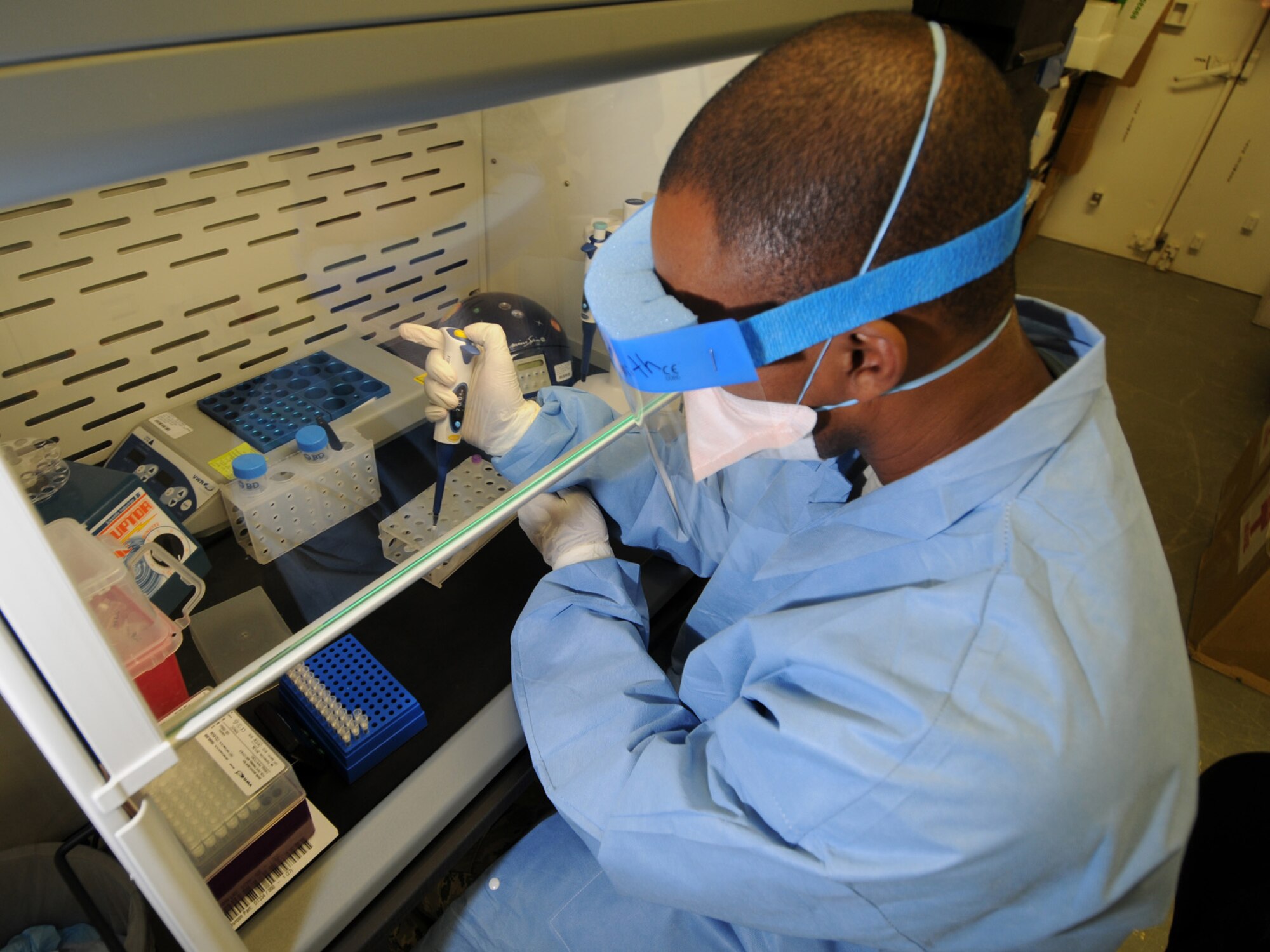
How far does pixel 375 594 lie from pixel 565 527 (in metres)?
0.42

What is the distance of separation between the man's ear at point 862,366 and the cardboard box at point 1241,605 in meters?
2.06

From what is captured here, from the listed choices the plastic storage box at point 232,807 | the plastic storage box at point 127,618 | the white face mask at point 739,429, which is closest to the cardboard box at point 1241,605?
the white face mask at point 739,429

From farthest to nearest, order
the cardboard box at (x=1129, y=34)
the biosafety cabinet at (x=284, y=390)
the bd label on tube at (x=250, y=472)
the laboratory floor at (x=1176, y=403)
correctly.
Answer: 1. the cardboard box at (x=1129, y=34)
2. the laboratory floor at (x=1176, y=403)
3. the bd label on tube at (x=250, y=472)
4. the biosafety cabinet at (x=284, y=390)

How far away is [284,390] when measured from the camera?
1.00 m

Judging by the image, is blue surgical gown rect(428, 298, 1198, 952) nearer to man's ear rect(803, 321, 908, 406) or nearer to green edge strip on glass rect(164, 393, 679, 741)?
man's ear rect(803, 321, 908, 406)

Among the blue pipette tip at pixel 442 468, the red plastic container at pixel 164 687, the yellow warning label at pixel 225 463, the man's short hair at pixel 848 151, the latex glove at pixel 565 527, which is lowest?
the latex glove at pixel 565 527

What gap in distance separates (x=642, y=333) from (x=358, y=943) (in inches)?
30.2

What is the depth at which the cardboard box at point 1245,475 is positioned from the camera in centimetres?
254

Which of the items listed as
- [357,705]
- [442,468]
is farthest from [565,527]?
[357,705]

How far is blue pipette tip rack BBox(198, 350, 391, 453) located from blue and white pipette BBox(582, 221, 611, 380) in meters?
0.34

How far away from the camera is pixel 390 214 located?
1.00m

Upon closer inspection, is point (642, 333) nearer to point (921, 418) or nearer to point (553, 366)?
point (921, 418)

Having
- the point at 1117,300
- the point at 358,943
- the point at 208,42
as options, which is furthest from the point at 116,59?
the point at 1117,300

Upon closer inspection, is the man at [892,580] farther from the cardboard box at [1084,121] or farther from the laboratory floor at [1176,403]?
the cardboard box at [1084,121]
